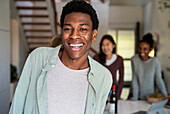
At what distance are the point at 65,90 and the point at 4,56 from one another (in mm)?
1771

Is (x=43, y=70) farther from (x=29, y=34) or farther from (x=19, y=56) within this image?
(x=29, y=34)

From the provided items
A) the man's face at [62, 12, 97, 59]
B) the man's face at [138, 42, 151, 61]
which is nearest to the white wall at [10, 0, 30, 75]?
the man's face at [138, 42, 151, 61]

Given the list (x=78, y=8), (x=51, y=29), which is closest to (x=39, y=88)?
(x=78, y=8)

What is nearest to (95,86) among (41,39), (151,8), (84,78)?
(84,78)

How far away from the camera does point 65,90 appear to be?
1.04m

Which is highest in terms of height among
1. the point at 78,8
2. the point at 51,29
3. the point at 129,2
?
the point at 129,2

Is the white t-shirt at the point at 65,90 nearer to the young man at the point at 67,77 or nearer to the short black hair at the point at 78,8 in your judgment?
the young man at the point at 67,77

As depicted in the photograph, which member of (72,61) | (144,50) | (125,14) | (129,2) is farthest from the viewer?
(129,2)

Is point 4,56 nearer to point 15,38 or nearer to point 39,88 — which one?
point 39,88

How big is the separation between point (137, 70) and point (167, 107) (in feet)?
2.07

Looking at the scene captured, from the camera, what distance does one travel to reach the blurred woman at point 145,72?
98.9 inches

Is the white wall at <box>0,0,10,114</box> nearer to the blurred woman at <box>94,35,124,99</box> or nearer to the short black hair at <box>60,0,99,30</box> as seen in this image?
the blurred woman at <box>94,35,124,99</box>

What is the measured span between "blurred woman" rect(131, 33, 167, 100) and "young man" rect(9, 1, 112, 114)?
1561 mm

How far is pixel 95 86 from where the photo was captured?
107cm
